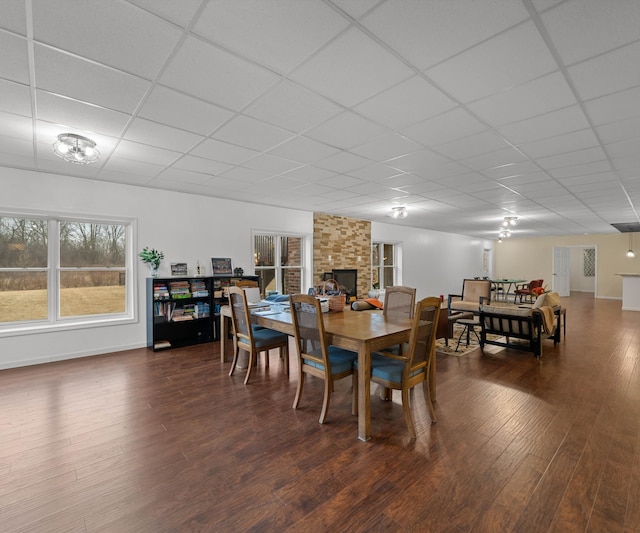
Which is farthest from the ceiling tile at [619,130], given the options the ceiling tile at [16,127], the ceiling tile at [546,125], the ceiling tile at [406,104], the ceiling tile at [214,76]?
the ceiling tile at [16,127]

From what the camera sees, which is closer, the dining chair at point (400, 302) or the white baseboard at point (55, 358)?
the dining chair at point (400, 302)

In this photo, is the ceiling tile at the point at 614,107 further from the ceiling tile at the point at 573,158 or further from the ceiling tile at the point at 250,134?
the ceiling tile at the point at 250,134

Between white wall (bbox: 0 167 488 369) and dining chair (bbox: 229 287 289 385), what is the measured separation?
208cm

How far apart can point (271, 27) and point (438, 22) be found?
0.84m

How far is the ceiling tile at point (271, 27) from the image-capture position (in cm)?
152

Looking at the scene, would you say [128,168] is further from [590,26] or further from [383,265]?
[383,265]

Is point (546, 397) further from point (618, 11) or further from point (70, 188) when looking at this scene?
point (70, 188)

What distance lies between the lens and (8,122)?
108 inches

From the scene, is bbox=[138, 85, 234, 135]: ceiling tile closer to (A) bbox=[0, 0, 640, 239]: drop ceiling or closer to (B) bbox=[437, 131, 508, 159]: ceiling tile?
(A) bbox=[0, 0, 640, 239]: drop ceiling

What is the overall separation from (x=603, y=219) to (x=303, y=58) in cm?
951

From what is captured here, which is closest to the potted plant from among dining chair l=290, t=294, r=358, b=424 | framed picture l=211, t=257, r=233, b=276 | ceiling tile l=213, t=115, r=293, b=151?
framed picture l=211, t=257, r=233, b=276

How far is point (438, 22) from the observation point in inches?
62.8

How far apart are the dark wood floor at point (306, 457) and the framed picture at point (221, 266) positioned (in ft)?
7.28

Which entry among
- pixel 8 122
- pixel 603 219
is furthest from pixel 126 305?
pixel 603 219
